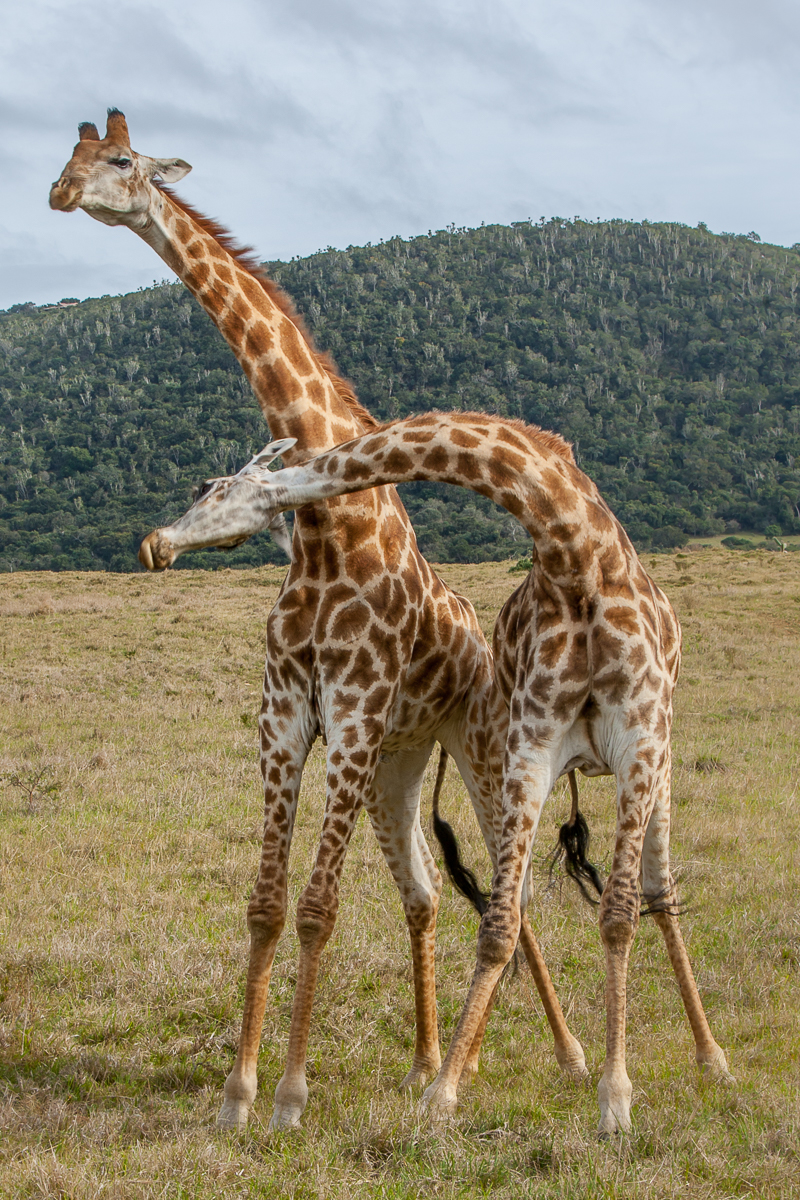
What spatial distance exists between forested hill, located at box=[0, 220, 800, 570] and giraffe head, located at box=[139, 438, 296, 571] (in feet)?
118

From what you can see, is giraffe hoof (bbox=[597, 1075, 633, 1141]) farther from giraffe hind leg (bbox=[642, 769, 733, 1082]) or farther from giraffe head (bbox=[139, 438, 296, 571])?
giraffe head (bbox=[139, 438, 296, 571])

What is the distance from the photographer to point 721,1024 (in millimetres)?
4965

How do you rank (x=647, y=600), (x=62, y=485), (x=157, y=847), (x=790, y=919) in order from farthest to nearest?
(x=62, y=485) → (x=157, y=847) → (x=790, y=919) → (x=647, y=600)

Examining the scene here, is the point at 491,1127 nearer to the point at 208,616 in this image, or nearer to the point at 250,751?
the point at 250,751

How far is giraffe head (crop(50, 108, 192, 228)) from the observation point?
441 cm

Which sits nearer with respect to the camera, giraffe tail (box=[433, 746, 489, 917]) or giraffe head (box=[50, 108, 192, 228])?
giraffe head (box=[50, 108, 192, 228])

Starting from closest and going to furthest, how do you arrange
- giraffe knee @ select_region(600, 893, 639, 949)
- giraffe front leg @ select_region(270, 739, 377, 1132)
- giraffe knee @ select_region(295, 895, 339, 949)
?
1. giraffe knee @ select_region(600, 893, 639, 949)
2. giraffe front leg @ select_region(270, 739, 377, 1132)
3. giraffe knee @ select_region(295, 895, 339, 949)

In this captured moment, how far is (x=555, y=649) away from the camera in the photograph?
13.3 feet

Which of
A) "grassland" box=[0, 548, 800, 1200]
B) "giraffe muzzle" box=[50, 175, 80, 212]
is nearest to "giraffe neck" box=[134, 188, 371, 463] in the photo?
"giraffe muzzle" box=[50, 175, 80, 212]

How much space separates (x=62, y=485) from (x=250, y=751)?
5591 centimetres

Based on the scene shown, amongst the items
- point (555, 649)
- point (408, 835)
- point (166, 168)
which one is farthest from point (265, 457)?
point (408, 835)

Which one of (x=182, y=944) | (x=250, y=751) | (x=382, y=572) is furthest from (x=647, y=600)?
(x=250, y=751)

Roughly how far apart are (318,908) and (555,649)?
1.50 meters

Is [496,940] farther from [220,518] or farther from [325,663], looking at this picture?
[220,518]
